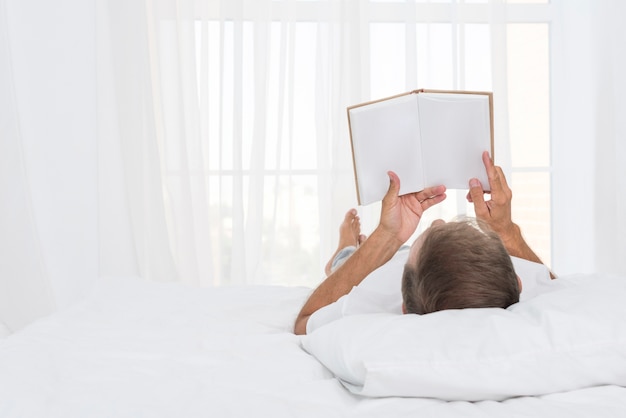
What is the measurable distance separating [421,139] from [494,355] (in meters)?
0.70

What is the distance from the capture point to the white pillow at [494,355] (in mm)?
856

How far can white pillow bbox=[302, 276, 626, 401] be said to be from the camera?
0.86 meters

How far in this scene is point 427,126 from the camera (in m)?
1.46

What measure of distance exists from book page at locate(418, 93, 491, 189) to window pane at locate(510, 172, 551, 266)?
1.90 m

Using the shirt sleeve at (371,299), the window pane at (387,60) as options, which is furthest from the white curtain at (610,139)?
the shirt sleeve at (371,299)

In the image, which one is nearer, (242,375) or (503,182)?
(242,375)

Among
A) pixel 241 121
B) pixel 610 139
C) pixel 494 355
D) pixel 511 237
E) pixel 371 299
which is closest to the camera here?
pixel 494 355

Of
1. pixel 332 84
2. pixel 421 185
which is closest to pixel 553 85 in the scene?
pixel 332 84

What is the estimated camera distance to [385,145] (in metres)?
1.47

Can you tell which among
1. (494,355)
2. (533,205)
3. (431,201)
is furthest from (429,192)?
(533,205)

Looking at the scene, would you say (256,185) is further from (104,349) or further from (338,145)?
(104,349)

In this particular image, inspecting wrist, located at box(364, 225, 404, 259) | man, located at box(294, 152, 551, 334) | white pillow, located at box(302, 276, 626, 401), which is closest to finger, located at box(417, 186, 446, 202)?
man, located at box(294, 152, 551, 334)

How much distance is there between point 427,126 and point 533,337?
0.67m

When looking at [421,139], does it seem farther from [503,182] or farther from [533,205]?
[533,205]
